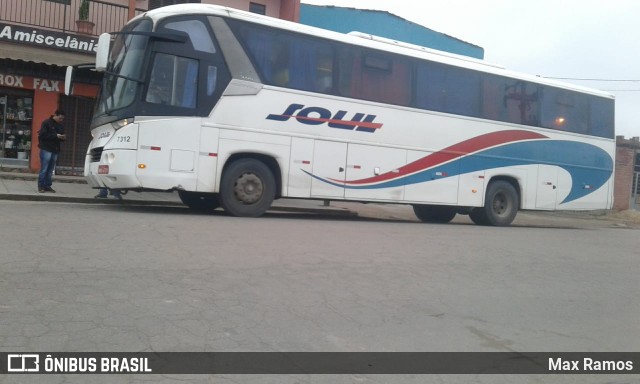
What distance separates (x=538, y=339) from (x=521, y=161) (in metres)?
10.1

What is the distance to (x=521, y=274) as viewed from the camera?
8219 millimetres

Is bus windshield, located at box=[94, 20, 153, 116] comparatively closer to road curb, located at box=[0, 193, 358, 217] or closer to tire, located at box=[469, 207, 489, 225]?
road curb, located at box=[0, 193, 358, 217]

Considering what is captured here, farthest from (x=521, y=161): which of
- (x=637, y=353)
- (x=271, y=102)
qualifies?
(x=637, y=353)

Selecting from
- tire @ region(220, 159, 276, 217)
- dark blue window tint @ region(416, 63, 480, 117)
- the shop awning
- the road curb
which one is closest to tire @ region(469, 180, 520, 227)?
dark blue window tint @ region(416, 63, 480, 117)

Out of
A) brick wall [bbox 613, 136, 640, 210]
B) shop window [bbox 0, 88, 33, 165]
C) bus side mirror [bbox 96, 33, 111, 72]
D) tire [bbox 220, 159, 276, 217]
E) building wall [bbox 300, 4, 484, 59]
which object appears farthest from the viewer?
brick wall [bbox 613, 136, 640, 210]

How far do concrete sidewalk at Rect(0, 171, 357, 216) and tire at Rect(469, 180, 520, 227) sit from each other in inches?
129

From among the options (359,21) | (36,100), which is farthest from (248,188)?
(359,21)

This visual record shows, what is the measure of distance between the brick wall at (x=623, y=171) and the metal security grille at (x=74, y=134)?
2078 centimetres

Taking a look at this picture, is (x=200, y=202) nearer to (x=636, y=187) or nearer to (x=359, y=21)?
(x=359, y=21)

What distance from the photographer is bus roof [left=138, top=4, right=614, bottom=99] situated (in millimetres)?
10805

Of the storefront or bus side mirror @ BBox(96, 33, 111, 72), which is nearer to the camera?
bus side mirror @ BBox(96, 33, 111, 72)

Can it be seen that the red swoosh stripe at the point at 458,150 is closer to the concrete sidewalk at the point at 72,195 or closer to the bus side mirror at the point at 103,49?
the concrete sidewalk at the point at 72,195

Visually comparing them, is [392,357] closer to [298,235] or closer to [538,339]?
[538,339]

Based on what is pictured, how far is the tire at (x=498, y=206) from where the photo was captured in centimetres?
1469
